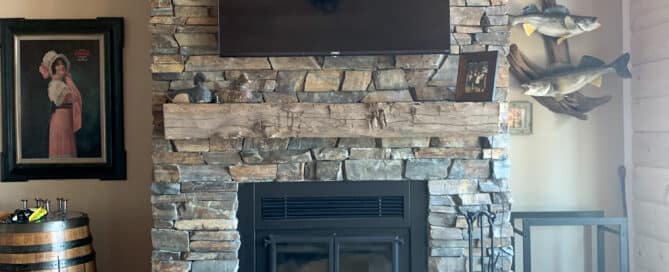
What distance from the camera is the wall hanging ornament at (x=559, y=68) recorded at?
10.1 ft

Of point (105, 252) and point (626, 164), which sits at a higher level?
point (626, 164)

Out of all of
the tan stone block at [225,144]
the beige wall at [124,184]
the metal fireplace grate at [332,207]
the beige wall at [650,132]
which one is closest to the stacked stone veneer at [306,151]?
the tan stone block at [225,144]

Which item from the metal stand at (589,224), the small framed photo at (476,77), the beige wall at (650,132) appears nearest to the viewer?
the small framed photo at (476,77)

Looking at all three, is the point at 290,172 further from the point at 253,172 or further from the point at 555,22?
the point at 555,22

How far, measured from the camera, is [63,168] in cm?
311

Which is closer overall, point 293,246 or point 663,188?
point 293,246

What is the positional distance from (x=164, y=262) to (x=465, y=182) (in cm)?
142

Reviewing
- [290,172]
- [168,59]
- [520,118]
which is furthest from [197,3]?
[520,118]

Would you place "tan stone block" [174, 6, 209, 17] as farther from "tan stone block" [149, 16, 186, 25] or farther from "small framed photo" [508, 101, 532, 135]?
"small framed photo" [508, 101, 532, 135]

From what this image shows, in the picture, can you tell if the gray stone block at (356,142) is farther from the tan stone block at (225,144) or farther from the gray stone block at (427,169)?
the tan stone block at (225,144)

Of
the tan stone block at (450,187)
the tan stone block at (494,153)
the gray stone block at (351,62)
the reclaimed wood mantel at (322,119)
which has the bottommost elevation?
the tan stone block at (450,187)

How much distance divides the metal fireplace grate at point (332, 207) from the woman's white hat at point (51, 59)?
1.34 metres

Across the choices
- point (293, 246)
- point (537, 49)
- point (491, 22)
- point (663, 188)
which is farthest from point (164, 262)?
point (663, 188)

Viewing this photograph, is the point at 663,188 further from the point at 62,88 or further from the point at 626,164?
the point at 62,88
